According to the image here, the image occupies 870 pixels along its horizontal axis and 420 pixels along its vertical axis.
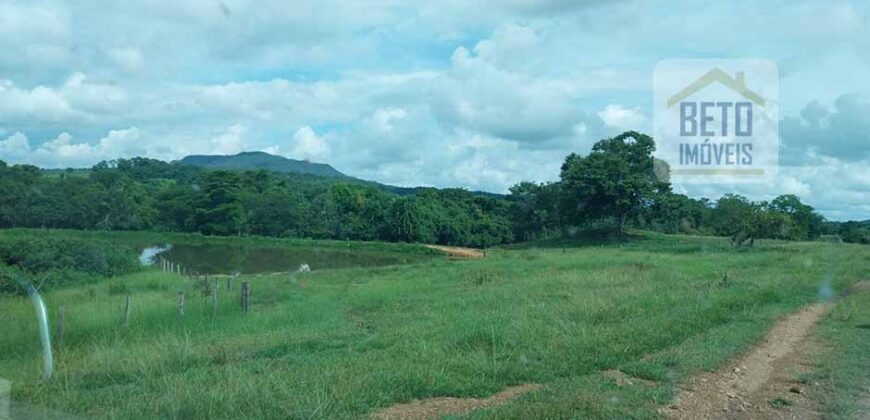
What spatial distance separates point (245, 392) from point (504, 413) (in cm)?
242

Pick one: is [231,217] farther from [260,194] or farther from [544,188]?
[544,188]

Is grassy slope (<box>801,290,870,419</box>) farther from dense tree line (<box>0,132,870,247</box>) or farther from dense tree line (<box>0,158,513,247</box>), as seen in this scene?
dense tree line (<box>0,158,513,247</box>)

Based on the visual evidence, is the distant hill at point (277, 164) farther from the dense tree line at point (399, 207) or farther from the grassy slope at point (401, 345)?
the grassy slope at point (401, 345)

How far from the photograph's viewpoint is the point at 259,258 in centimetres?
5100

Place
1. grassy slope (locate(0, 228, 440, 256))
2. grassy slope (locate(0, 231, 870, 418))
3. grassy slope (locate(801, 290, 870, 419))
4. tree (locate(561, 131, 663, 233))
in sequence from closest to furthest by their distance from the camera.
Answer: grassy slope (locate(0, 231, 870, 418))
grassy slope (locate(801, 290, 870, 419))
tree (locate(561, 131, 663, 233))
grassy slope (locate(0, 228, 440, 256))

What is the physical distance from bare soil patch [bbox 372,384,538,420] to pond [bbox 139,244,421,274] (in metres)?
34.2

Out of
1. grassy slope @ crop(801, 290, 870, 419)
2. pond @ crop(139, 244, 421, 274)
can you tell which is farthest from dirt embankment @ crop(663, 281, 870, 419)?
pond @ crop(139, 244, 421, 274)

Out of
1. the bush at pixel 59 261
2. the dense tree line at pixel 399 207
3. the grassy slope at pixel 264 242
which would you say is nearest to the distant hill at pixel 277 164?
the dense tree line at pixel 399 207

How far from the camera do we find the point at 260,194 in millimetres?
69250

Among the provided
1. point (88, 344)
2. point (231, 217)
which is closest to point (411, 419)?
point (88, 344)

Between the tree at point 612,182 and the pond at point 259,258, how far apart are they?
12.7m

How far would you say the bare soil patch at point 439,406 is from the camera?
21.4 feet

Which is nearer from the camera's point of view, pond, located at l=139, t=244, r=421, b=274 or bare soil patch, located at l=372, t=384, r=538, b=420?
bare soil patch, located at l=372, t=384, r=538, b=420

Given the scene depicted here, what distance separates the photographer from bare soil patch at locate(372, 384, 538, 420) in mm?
6508
